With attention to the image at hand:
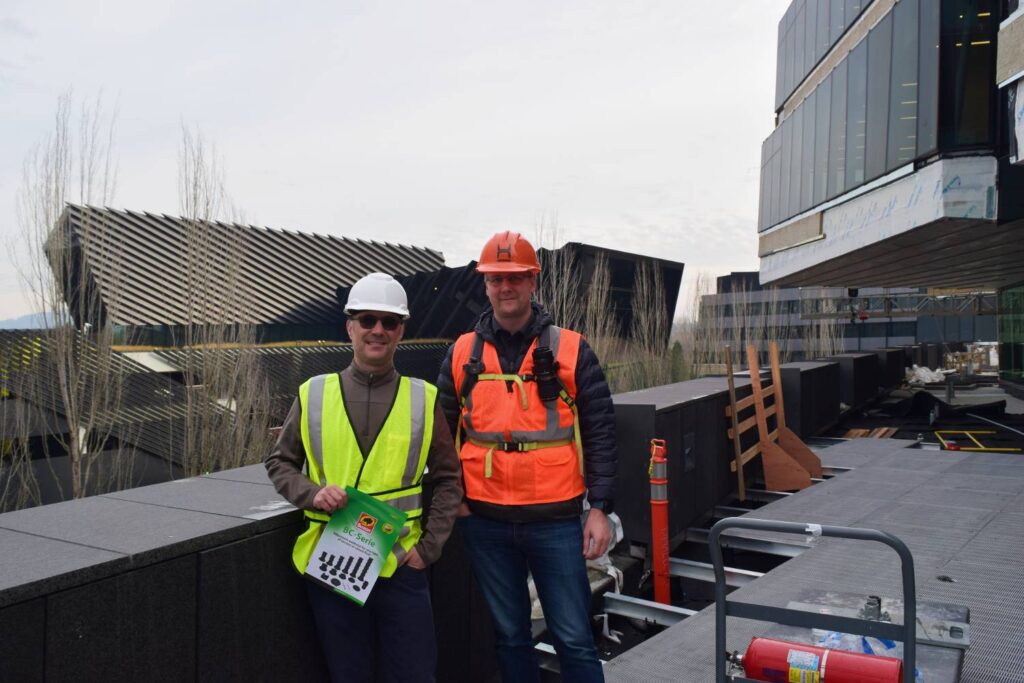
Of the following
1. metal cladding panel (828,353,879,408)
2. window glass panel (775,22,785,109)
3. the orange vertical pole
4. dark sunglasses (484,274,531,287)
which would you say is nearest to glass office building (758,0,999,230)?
window glass panel (775,22,785,109)

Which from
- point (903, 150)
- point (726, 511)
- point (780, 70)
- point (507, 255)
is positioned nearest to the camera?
point (507, 255)

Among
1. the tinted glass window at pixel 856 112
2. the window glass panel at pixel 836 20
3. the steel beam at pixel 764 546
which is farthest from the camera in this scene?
Result: the window glass panel at pixel 836 20

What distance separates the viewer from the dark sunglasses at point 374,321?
2.97 metres

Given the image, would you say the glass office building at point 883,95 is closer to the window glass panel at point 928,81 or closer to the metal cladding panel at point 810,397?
the window glass panel at point 928,81

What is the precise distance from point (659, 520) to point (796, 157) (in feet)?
85.3

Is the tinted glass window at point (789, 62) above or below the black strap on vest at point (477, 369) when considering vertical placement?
above

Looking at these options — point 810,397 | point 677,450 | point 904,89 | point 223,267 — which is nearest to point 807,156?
point 904,89

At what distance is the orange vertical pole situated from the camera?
6.21m

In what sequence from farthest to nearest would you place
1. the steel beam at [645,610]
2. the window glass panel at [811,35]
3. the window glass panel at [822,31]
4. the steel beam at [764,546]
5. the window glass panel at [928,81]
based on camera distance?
Result: 1. the window glass panel at [811,35]
2. the window glass panel at [822,31]
3. the window glass panel at [928,81]
4. the steel beam at [764,546]
5. the steel beam at [645,610]

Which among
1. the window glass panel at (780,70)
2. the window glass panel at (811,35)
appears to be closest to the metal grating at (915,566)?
the window glass panel at (811,35)

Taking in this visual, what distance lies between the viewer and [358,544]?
2812 millimetres

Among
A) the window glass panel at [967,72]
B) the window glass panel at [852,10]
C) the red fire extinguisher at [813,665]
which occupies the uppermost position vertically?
the window glass panel at [852,10]

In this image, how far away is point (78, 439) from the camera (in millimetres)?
12914

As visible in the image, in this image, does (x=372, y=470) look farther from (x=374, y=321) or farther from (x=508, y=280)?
(x=508, y=280)
